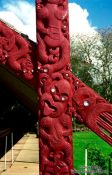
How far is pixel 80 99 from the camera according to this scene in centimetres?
421

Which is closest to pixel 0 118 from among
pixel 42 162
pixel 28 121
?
pixel 28 121

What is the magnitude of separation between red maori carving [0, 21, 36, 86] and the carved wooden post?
14 centimetres

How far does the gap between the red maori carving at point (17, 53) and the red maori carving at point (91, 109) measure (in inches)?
21.0

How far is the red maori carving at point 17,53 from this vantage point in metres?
4.19

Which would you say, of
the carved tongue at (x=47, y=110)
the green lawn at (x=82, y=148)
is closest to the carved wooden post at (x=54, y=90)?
the carved tongue at (x=47, y=110)

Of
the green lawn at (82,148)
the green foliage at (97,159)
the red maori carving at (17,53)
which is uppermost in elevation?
the red maori carving at (17,53)

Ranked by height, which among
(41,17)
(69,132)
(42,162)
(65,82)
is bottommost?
(42,162)

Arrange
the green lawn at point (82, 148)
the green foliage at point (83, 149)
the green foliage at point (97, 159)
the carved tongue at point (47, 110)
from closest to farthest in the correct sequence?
1. the carved tongue at point (47, 110)
2. the green foliage at point (97, 159)
3. the green foliage at point (83, 149)
4. the green lawn at point (82, 148)

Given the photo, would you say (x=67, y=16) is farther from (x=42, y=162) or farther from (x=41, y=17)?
(x=42, y=162)

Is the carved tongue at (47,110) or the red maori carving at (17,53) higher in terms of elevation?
the red maori carving at (17,53)

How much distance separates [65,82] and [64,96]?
6.2 inches

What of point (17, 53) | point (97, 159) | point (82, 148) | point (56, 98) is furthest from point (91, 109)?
point (82, 148)

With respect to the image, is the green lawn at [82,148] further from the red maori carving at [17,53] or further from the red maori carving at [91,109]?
the red maori carving at [17,53]

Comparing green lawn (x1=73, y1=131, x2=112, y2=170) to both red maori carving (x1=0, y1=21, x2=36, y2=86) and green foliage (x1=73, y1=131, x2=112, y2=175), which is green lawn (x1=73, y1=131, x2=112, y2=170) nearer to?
green foliage (x1=73, y1=131, x2=112, y2=175)
